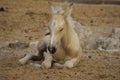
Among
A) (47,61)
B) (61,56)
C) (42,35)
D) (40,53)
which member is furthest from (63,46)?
(42,35)

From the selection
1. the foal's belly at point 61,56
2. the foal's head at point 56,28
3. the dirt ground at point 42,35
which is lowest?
the dirt ground at point 42,35

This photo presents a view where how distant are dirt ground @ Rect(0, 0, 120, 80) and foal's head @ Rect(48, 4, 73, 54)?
1.95 ft

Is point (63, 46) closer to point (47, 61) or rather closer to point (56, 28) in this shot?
point (47, 61)

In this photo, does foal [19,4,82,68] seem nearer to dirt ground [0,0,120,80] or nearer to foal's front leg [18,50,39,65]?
foal's front leg [18,50,39,65]

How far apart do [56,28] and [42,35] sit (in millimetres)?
5342

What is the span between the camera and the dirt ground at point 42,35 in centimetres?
874

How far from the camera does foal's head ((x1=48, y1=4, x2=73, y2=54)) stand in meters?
8.47

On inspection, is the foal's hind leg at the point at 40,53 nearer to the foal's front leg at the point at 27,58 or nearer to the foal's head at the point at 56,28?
the foal's front leg at the point at 27,58

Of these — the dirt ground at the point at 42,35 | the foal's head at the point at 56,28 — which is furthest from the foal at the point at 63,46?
the dirt ground at the point at 42,35

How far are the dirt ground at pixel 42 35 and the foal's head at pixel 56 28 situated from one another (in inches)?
23.4

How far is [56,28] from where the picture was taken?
28.6 feet

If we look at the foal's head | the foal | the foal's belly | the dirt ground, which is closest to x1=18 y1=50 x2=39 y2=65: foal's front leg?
the foal

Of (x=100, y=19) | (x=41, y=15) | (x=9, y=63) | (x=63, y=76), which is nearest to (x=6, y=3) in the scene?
(x=41, y=15)

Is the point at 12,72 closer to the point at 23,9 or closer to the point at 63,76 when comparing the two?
the point at 63,76
